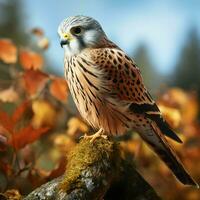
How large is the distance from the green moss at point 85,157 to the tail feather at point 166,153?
2.37ft

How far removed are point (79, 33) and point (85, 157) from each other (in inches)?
37.8

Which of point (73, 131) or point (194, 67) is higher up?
point (73, 131)

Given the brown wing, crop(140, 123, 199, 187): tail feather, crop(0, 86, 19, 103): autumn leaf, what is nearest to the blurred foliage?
crop(0, 86, 19, 103): autumn leaf

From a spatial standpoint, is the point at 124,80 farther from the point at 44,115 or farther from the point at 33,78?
the point at 44,115

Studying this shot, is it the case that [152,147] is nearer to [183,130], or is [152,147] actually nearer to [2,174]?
[2,174]

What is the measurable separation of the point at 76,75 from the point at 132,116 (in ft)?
1.66

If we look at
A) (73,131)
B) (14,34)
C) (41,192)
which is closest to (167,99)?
(73,131)

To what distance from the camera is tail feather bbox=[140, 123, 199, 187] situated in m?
4.47

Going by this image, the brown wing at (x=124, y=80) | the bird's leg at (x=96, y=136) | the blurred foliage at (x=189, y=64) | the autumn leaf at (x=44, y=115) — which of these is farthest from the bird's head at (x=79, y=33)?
the blurred foliage at (x=189, y=64)

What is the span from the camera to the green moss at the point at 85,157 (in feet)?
11.4

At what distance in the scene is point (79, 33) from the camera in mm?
4156

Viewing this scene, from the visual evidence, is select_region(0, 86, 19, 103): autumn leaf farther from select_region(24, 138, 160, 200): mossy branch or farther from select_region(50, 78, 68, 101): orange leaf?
select_region(24, 138, 160, 200): mossy branch

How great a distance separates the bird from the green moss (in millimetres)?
261

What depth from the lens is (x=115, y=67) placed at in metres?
4.16
